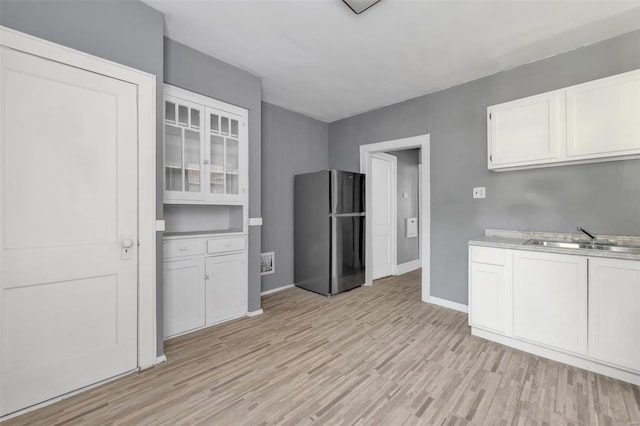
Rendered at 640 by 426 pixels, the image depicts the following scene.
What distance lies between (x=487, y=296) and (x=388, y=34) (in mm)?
2488

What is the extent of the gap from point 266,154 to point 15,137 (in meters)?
2.51

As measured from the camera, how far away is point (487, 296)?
239 cm

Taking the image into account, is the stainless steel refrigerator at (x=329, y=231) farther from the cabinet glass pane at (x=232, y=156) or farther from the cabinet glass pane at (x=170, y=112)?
the cabinet glass pane at (x=170, y=112)

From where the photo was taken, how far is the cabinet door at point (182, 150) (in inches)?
95.0

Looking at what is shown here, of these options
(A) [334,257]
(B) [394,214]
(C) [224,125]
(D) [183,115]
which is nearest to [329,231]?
(A) [334,257]

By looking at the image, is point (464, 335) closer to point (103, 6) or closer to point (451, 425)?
point (451, 425)

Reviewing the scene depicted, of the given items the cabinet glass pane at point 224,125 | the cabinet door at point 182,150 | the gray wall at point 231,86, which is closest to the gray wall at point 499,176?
the gray wall at point 231,86

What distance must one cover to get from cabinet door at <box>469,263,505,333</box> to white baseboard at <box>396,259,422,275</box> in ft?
7.54

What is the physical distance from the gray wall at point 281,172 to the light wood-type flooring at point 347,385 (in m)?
1.32

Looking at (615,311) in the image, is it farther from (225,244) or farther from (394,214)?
(225,244)

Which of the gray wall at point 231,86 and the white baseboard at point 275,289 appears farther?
the white baseboard at point 275,289

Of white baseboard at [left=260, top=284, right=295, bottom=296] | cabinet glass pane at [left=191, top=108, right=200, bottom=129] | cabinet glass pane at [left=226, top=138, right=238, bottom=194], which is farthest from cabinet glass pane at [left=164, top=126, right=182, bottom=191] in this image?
white baseboard at [left=260, top=284, right=295, bottom=296]

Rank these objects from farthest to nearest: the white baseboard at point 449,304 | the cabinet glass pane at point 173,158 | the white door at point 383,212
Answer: the white door at point 383,212 → the white baseboard at point 449,304 → the cabinet glass pane at point 173,158

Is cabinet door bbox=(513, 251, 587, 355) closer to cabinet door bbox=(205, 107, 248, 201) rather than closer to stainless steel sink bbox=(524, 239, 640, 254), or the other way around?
stainless steel sink bbox=(524, 239, 640, 254)
